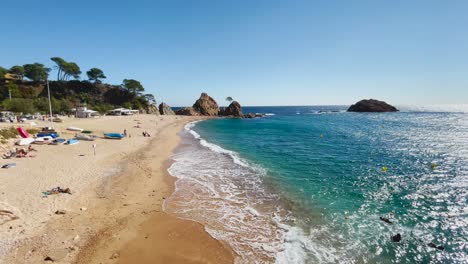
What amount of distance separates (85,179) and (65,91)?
101 m

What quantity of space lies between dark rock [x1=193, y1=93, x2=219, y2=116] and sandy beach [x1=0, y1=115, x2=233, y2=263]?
102356mm

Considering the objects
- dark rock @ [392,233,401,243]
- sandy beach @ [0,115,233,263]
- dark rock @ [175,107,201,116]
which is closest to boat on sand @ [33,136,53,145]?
sandy beach @ [0,115,233,263]

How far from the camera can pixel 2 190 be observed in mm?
15016

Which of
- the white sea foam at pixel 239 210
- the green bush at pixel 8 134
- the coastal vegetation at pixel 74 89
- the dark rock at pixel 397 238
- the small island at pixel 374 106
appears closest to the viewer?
the white sea foam at pixel 239 210

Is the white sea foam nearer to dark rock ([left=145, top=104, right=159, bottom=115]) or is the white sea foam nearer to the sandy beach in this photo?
the sandy beach

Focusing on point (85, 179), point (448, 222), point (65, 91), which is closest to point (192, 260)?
point (85, 179)

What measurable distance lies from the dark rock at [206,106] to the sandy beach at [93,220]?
336ft

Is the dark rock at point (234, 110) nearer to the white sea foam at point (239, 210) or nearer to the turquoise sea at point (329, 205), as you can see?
the turquoise sea at point (329, 205)

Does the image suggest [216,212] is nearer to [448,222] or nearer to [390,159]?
[448,222]

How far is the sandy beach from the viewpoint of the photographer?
32.9ft

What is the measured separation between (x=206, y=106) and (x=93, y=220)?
11360 cm

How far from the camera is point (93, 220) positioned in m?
12.7

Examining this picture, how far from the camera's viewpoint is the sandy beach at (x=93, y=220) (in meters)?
10.0

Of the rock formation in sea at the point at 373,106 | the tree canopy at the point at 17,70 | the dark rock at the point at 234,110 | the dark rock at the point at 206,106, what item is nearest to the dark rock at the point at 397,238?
the dark rock at the point at 234,110
